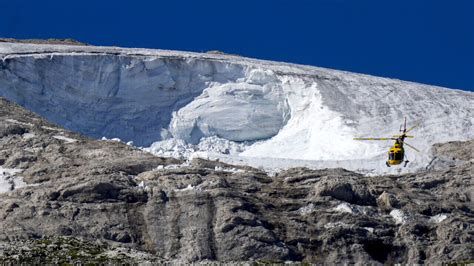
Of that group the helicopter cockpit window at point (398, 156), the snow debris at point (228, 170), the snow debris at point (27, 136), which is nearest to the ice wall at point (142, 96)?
the snow debris at point (27, 136)

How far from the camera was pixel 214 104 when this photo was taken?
97938mm

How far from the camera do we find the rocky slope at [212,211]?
235ft

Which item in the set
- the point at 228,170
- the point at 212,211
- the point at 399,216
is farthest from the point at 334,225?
the point at 228,170

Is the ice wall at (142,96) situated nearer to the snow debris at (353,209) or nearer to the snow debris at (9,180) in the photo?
the snow debris at (9,180)

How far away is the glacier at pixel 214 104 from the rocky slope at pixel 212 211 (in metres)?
9.96

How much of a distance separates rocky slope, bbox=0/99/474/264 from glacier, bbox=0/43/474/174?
9.96 meters

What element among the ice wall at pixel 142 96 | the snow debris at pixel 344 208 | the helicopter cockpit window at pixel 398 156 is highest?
the ice wall at pixel 142 96

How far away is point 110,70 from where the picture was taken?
98125 millimetres

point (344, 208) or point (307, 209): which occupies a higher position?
point (344, 208)

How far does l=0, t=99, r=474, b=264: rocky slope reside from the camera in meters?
71.8

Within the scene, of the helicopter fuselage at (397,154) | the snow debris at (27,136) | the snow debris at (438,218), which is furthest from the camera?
the snow debris at (27,136)

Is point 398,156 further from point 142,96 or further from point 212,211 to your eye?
point 142,96

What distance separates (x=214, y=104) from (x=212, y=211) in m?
24.3

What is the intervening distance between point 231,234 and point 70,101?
83.4ft
